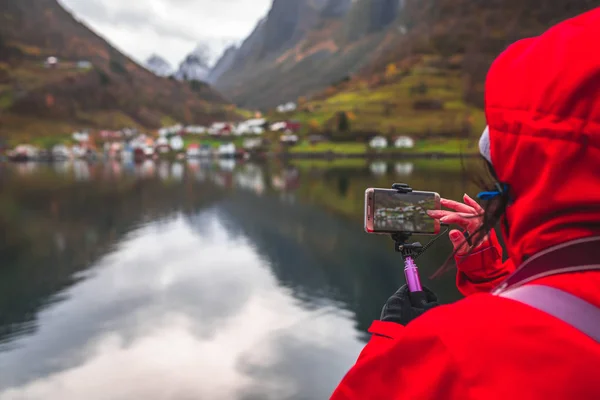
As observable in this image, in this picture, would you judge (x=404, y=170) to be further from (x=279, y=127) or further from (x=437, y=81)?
(x=437, y=81)

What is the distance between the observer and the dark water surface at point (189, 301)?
8.98 meters

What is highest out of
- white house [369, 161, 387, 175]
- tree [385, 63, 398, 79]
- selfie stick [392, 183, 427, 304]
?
tree [385, 63, 398, 79]

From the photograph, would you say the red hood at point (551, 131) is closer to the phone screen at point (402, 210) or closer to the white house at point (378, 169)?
the phone screen at point (402, 210)

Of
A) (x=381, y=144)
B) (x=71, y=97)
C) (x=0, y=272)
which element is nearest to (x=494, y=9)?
(x=381, y=144)

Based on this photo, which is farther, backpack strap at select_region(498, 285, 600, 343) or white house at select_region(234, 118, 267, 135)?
white house at select_region(234, 118, 267, 135)

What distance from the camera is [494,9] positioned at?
188 meters

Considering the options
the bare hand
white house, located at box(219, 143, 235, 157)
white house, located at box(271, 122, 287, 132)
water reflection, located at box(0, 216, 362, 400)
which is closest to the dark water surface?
water reflection, located at box(0, 216, 362, 400)

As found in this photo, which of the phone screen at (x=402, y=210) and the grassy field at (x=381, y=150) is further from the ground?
the phone screen at (x=402, y=210)

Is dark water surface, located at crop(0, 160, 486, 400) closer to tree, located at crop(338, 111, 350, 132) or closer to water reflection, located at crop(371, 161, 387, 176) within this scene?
water reflection, located at crop(371, 161, 387, 176)

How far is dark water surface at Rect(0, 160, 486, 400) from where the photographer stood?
8977 mm

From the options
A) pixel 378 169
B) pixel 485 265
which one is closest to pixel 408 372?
pixel 485 265

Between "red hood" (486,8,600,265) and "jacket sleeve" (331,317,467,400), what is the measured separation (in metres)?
0.41

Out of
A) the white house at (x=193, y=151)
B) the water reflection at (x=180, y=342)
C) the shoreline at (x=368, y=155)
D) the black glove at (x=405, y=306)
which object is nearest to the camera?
the black glove at (x=405, y=306)

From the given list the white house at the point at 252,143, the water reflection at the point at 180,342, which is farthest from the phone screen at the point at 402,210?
the white house at the point at 252,143
